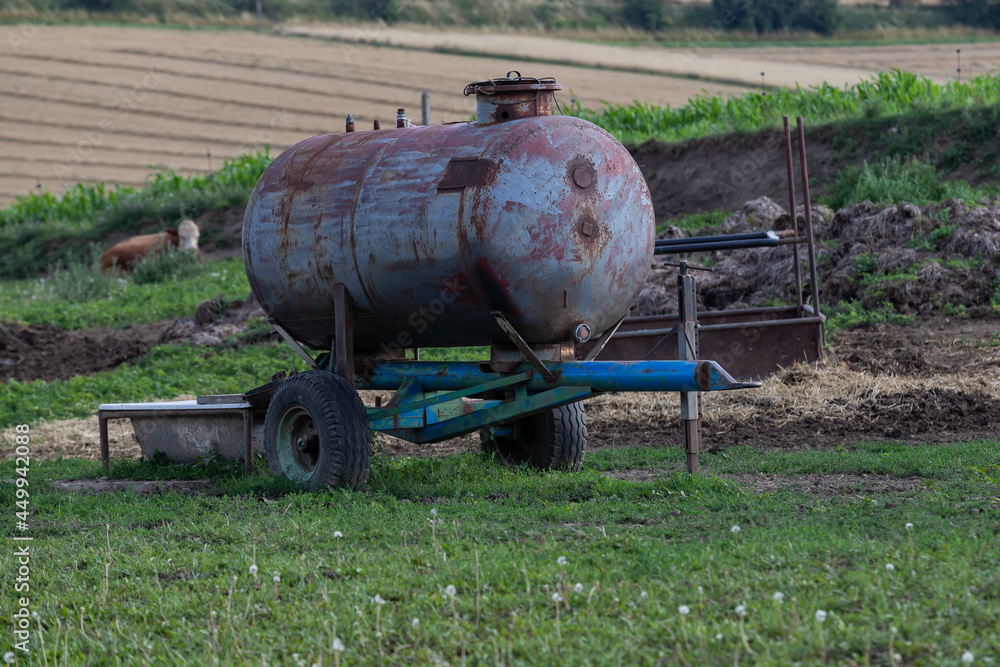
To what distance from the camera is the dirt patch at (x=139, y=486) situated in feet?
25.9

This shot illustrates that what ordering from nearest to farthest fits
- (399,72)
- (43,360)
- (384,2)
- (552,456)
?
1. (552,456)
2. (43,360)
3. (399,72)
4. (384,2)

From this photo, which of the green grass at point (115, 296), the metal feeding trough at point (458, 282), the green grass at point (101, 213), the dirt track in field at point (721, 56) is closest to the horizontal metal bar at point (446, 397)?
the metal feeding trough at point (458, 282)

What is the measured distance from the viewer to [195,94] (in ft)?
113

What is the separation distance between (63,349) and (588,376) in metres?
10.1

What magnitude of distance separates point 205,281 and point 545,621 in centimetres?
1597

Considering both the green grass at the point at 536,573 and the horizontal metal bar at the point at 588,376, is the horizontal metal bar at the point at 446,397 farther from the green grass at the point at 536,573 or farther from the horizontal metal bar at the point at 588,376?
the green grass at the point at 536,573

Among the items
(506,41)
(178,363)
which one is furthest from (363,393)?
(506,41)

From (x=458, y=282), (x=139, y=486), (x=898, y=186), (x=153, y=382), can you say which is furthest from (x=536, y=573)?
(x=898, y=186)

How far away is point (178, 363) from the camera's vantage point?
13469mm

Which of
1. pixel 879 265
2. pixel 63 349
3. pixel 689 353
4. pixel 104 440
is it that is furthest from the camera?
pixel 63 349

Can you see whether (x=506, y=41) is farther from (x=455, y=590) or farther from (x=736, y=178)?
(x=455, y=590)

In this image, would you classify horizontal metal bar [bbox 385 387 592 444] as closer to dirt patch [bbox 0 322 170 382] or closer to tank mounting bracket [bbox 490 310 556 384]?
tank mounting bracket [bbox 490 310 556 384]

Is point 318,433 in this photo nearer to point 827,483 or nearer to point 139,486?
point 139,486

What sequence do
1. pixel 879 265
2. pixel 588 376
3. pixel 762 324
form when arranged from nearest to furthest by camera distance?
pixel 588 376, pixel 762 324, pixel 879 265
